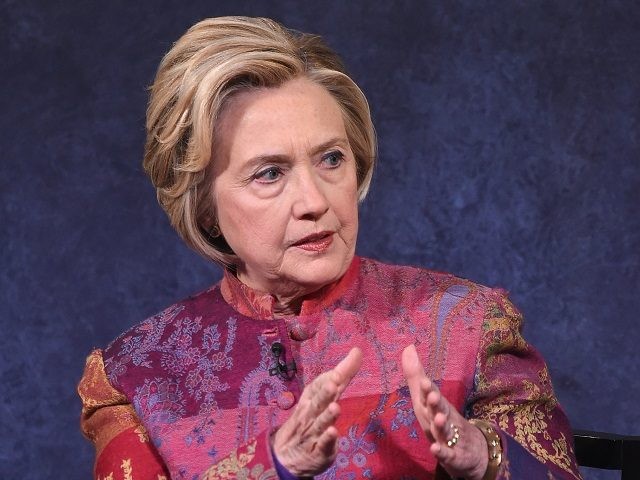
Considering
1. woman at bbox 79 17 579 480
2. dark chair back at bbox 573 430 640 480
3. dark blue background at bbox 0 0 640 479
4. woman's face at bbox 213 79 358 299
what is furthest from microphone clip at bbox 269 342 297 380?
dark blue background at bbox 0 0 640 479

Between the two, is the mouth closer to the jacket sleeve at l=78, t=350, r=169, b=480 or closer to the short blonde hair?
the short blonde hair

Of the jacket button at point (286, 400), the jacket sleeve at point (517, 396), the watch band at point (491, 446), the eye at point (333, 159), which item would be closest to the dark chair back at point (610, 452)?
the jacket sleeve at point (517, 396)

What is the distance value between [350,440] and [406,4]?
4.22 ft

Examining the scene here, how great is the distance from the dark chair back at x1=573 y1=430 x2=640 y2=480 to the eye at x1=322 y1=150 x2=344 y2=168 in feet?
2.15

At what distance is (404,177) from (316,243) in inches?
39.7

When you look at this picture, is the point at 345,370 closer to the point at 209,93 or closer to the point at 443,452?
the point at 443,452

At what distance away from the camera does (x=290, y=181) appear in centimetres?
191

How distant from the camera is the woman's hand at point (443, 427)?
61.4 inches

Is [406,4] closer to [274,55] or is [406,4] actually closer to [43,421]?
[274,55]

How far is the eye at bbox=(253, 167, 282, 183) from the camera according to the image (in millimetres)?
1913

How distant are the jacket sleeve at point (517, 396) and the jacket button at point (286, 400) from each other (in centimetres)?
28

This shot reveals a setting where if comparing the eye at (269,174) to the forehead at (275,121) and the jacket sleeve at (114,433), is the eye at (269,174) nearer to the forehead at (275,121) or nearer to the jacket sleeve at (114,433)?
the forehead at (275,121)

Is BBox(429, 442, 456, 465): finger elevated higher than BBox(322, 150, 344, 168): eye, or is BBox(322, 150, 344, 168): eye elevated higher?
BBox(322, 150, 344, 168): eye

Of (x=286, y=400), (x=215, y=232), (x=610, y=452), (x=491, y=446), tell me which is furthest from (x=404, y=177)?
(x=491, y=446)
